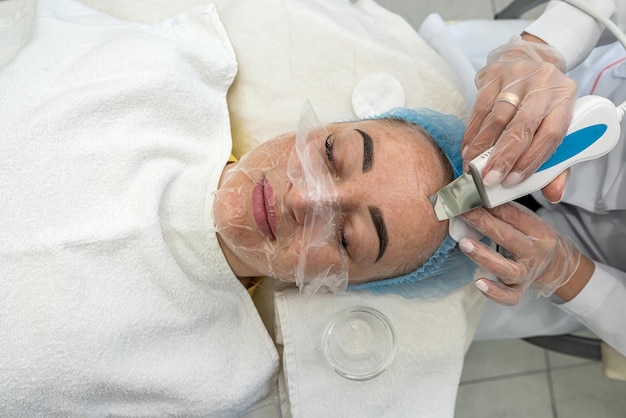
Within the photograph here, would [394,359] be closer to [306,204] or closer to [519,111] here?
[306,204]

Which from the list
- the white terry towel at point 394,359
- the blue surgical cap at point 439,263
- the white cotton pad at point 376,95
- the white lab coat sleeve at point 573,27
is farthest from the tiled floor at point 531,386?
the white lab coat sleeve at point 573,27

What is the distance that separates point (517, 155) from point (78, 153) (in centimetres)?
88

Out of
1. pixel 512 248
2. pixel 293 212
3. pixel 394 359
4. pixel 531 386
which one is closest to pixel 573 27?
pixel 512 248

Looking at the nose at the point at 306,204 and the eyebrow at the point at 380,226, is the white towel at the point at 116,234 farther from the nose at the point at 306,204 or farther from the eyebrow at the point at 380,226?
the eyebrow at the point at 380,226

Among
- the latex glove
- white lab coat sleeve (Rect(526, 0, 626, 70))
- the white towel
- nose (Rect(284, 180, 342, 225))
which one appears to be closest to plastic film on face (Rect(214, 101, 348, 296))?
nose (Rect(284, 180, 342, 225))

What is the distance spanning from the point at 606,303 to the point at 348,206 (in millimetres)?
661

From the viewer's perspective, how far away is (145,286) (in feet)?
3.75

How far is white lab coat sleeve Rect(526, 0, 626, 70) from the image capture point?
1160 millimetres

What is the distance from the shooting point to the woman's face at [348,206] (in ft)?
3.32

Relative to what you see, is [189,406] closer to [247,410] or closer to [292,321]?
[247,410]

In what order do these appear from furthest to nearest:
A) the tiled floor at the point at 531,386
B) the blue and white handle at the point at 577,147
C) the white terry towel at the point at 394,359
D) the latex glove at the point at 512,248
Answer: the tiled floor at the point at 531,386 → the white terry towel at the point at 394,359 → the latex glove at the point at 512,248 → the blue and white handle at the point at 577,147

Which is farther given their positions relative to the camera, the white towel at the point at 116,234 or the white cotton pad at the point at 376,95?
the white cotton pad at the point at 376,95

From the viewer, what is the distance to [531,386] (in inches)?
79.3

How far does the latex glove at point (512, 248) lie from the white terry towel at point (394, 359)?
0.88ft
